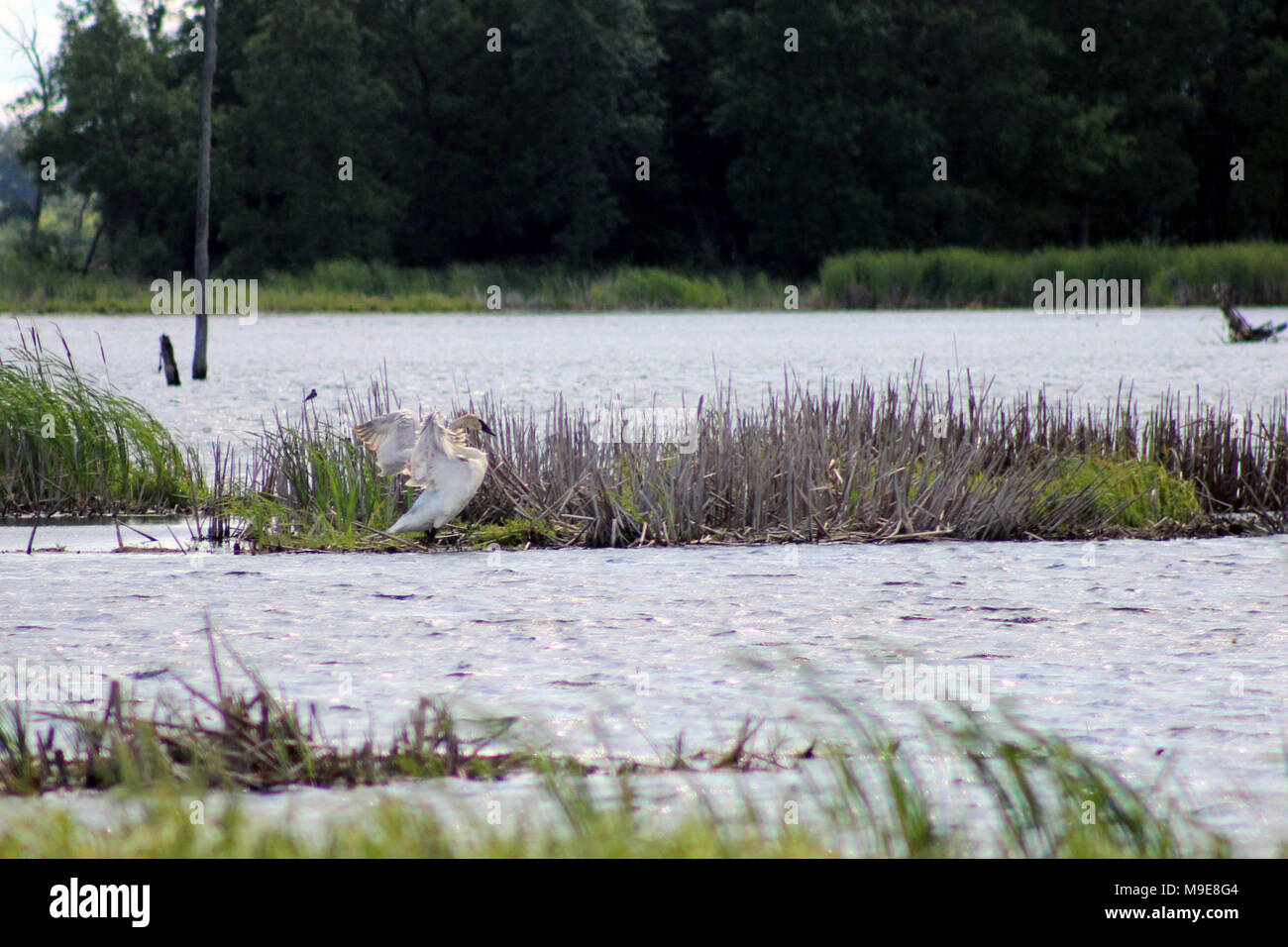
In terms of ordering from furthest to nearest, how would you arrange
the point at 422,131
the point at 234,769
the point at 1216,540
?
the point at 422,131 < the point at 1216,540 < the point at 234,769

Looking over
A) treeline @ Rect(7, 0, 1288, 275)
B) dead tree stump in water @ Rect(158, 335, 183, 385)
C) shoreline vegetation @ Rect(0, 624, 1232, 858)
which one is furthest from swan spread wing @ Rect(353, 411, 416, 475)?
treeline @ Rect(7, 0, 1288, 275)

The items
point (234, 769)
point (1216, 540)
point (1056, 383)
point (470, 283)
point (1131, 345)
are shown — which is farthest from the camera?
point (470, 283)

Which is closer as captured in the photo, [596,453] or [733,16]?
[596,453]

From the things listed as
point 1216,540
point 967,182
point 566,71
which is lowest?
point 1216,540

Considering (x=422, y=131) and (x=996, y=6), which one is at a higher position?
(x=996, y=6)

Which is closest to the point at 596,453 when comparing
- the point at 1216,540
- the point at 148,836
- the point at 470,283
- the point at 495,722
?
the point at 1216,540

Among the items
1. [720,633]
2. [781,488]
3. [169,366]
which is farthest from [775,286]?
[720,633]

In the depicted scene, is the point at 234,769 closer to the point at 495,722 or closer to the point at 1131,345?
the point at 495,722

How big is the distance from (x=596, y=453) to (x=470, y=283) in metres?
27.0

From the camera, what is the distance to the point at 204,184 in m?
13.4

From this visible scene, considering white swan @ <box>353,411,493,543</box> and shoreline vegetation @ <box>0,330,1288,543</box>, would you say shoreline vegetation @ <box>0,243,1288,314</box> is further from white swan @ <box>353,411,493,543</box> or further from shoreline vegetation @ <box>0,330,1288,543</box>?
white swan @ <box>353,411,493,543</box>

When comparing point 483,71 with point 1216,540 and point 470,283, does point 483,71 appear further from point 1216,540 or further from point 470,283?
point 1216,540

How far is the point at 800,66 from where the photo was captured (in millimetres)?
37781

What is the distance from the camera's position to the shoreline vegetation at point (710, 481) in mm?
6844
